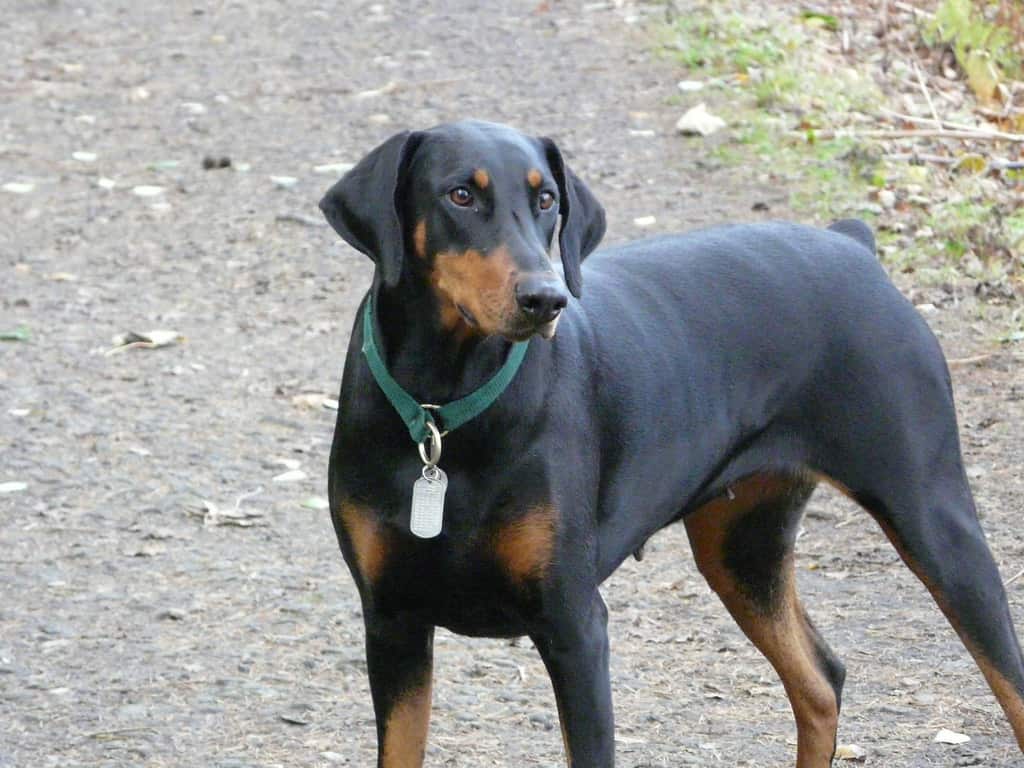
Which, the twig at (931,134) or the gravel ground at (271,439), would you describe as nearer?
the gravel ground at (271,439)

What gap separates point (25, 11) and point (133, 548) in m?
7.99

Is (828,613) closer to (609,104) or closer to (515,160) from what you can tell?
(515,160)

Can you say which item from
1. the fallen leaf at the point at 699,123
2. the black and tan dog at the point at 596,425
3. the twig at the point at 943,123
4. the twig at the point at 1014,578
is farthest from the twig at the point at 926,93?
the black and tan dog at the point at 596,425

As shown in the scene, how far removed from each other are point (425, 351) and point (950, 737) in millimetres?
1896

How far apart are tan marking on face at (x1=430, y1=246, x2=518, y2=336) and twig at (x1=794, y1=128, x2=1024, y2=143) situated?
4858 millimetres

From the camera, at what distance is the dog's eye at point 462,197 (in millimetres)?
3418

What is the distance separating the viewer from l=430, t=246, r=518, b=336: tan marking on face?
10.7ft

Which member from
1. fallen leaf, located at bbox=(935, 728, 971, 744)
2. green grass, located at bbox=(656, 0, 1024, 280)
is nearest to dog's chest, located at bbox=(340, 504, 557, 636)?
fallen leaf, located at bbox=(935, 728, 971, 744)

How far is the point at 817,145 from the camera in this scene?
8828 millimetres

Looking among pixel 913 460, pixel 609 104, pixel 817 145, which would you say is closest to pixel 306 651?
pixel 913 460

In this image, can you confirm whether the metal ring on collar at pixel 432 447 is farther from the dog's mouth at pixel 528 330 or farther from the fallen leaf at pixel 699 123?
the fallen leaf at pixel 699 123

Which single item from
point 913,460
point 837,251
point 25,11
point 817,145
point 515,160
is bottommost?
point 25,11

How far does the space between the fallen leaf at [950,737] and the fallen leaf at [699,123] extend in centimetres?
521

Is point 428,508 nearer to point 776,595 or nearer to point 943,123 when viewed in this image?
point 776,595
